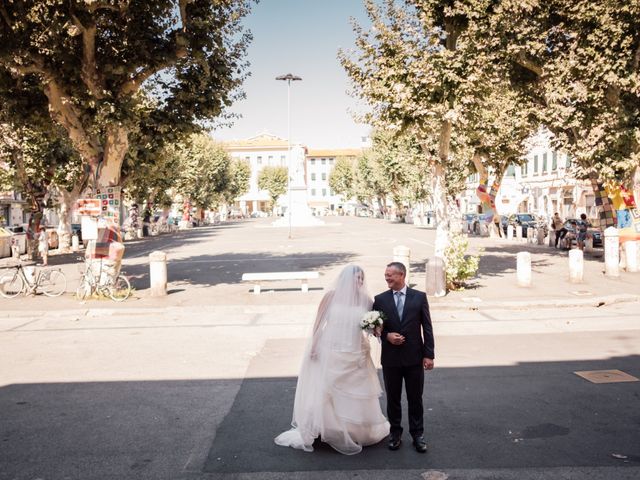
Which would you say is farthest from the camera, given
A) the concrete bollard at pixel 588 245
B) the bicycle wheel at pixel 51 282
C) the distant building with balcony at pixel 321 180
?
the distant building with balcony at pixel 321 180

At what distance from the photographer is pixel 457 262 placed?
14.2 meters

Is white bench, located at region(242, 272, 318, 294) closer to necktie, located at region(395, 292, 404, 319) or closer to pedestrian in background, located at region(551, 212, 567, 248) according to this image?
necktie, located at region(395, 292, 404, 319)

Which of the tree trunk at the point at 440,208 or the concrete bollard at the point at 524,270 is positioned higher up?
the tree trunk at the point at 440,208

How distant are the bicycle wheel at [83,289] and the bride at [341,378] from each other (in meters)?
10.6

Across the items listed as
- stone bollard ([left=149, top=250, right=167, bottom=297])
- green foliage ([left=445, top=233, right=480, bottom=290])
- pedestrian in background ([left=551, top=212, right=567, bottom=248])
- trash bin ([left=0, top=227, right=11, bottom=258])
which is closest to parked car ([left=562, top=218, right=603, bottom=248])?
pedestrian in background ([left=551, top=212, right=567, bottom=248])

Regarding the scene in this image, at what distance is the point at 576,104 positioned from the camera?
19031mm

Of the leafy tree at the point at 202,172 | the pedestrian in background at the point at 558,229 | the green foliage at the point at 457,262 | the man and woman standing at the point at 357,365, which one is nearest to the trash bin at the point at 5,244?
the leafy tree at the point at 202,172

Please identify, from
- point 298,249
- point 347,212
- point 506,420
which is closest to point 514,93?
point 298,249

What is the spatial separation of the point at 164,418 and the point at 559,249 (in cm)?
2552

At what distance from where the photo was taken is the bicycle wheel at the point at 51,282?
1496 centimetres

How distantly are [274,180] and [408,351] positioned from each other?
124 meters

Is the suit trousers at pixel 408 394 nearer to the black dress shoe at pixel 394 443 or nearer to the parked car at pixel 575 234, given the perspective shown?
the black dress shoe at pixel 394 443

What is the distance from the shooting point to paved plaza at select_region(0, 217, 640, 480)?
15.8 feet

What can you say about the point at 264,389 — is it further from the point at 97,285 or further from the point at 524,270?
the point at 524,270
